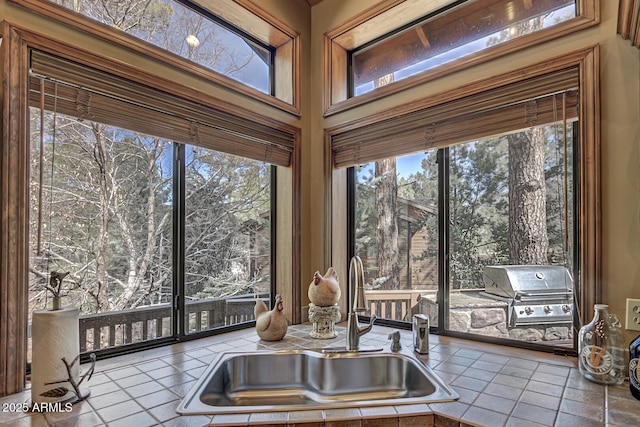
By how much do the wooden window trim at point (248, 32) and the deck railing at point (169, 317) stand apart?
1.17 metres

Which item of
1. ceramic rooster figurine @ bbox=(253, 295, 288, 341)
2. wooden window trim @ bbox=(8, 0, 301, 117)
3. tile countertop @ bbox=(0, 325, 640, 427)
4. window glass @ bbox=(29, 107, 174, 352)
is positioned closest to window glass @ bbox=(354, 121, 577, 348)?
tile countertop @ bbox=(0, 325, 640, 427)

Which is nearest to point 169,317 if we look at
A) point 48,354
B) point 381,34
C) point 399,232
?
point 48,354

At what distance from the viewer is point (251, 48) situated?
2170 mm

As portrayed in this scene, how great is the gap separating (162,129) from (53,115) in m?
0.40

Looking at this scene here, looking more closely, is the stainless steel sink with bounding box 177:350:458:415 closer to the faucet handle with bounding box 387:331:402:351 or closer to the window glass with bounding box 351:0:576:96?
the faucet handle with bounding box 387:331:402:351

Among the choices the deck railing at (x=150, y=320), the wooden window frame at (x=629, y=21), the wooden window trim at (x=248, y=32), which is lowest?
the deck railing at (x=150, y=320)

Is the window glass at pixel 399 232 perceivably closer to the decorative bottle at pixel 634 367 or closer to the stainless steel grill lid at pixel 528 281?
the stainless steel grill lid at pixel 528 281

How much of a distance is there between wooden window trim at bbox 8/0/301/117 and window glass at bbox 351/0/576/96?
1.43 ft

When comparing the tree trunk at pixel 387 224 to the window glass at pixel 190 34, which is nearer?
the window glass at pixel 190 34

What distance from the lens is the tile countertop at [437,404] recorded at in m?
0.97

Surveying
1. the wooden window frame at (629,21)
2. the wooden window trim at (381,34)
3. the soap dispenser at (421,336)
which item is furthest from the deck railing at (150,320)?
the wooden window frame at (629,21)

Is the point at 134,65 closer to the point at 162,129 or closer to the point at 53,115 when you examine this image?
the point at 162,129

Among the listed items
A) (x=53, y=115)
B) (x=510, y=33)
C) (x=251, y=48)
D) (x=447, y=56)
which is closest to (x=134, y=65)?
(x=53, y=115)

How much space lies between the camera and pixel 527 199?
5.28 feet
